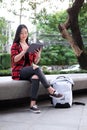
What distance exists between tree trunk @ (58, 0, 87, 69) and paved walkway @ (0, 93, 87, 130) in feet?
10.1

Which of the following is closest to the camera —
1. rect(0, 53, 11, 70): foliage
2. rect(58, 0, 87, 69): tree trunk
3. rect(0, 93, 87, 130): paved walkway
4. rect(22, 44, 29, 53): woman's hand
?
rect(0, 93, 87, 130): paved walkway

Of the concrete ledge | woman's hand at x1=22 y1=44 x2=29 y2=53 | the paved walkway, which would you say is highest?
woman's hand at x1=22 y1=44 x2=29 y2=53

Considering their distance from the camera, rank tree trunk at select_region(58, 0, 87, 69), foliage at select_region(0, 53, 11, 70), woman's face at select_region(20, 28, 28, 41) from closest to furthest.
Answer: woman's face at select_region(20, 28, 28, 41)
tree trunk at select_region(58, 0, 87, 69)
foliage at select_region(0, 53, 11, 70)

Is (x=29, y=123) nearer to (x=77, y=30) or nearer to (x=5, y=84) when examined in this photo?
(x=5, y=84)

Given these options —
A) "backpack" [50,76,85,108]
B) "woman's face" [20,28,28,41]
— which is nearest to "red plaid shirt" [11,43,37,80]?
"woman's face" [20,28,28,41]

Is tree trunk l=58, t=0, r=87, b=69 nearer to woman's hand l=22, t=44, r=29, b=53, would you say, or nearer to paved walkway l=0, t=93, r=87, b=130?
paved walkway l=0, t=93, r=87, b=130

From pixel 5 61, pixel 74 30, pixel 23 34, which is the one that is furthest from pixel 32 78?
pixel 5 61

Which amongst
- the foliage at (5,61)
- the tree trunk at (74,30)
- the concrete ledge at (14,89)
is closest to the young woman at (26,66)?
the concrete ledge at (14,89)

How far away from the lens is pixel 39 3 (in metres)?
10.0

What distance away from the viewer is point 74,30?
8.75m

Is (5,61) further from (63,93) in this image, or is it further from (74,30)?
(63,93)

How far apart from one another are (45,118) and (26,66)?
3.60 feet

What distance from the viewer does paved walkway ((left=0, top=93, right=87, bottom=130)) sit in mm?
4196

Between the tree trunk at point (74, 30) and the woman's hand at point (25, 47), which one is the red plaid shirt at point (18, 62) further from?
the tree trunk at point (74, 30)
